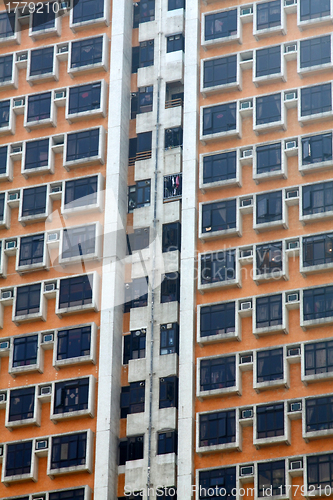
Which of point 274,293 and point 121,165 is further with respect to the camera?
point 121,165

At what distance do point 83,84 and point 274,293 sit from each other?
22.5 m

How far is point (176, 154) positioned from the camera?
8456 centimetres

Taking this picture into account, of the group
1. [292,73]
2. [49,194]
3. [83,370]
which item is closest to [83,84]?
[49,194]

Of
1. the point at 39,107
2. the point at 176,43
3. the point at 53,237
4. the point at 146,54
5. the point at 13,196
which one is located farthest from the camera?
the point at 146,54

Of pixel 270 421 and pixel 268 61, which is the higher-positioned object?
pixel 268 61

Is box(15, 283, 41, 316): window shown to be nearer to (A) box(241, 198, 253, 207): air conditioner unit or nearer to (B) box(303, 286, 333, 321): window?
(A) box(241, 198, 253, 207): air conditioner unit

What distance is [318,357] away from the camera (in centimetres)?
7494

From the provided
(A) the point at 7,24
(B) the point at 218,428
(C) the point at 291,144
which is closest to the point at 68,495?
(B) the point at 218,428

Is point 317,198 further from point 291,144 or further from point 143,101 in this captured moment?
point 143,101

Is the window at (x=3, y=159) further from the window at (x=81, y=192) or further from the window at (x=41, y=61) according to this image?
the window at (x=41, y=61)

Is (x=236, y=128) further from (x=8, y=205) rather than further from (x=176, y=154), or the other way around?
(x=8, y=205)

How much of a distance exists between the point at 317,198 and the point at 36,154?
2138 cm

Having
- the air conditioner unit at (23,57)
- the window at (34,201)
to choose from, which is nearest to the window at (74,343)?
the window at (34,201)

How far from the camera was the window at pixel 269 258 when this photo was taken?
78188mm
